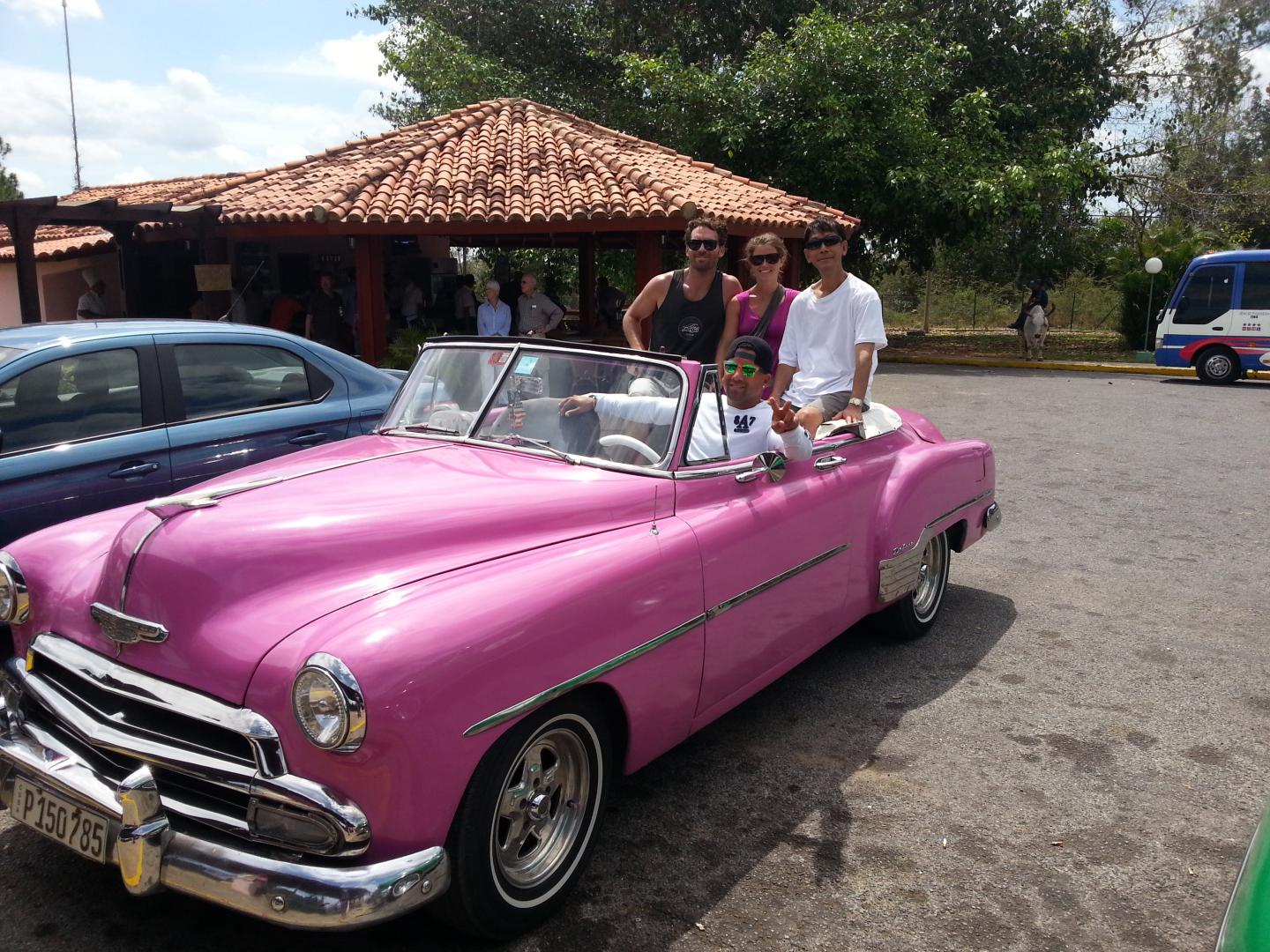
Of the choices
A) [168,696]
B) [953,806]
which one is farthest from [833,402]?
[168,696]

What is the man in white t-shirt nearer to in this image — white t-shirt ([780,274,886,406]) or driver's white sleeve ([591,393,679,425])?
white t-shirt ([780,274,886,406])

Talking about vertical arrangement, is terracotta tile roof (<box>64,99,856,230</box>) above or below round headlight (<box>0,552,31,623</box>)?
above

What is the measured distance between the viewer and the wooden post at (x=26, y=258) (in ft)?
36.6

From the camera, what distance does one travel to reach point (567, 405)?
373 centimetres

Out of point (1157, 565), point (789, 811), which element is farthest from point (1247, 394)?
point (789, 811)

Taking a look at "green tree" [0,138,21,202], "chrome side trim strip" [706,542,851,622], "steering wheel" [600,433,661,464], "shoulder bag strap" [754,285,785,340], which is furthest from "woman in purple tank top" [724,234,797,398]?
"green tree" [0,138,21,202]

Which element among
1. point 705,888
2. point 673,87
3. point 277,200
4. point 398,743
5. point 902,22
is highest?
point 902,22

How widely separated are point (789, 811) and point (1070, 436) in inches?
372

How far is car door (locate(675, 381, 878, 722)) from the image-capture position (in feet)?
11.5

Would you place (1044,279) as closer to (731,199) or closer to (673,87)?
(673,87)

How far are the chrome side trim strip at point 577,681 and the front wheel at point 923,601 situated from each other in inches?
77.2

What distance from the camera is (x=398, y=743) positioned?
2373mm

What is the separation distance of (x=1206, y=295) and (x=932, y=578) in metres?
16.3

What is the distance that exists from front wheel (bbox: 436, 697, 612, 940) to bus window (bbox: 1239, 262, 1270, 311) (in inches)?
746
